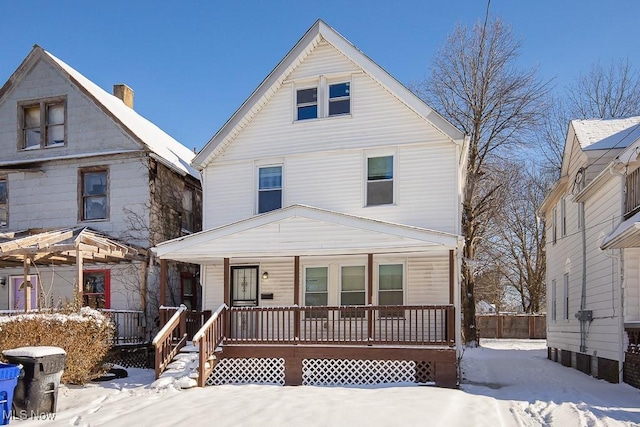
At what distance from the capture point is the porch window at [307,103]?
1527 cm

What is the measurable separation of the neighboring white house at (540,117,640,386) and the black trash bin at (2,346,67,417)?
959cm

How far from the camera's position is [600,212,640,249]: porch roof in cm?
968

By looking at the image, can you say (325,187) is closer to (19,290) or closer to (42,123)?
(42,123)

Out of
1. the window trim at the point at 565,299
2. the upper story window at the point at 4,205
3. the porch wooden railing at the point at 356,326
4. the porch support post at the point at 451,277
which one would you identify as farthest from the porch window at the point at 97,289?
the window trim at the point at 565,299

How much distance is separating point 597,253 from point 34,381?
38.2ft

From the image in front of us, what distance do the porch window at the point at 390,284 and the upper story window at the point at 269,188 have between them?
3219 mm

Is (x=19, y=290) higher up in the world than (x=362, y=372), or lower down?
higher up

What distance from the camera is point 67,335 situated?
1138cm

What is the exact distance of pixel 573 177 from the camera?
16188 mm

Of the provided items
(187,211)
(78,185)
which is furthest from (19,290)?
(187,211)

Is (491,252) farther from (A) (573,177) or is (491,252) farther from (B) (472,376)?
(B) (472,376)

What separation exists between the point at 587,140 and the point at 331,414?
10215 mm

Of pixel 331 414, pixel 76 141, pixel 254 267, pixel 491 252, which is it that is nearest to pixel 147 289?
pixel 254 267

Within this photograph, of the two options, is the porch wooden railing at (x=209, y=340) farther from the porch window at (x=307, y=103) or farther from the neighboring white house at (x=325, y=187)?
the porch window at (x=307, y=103)
